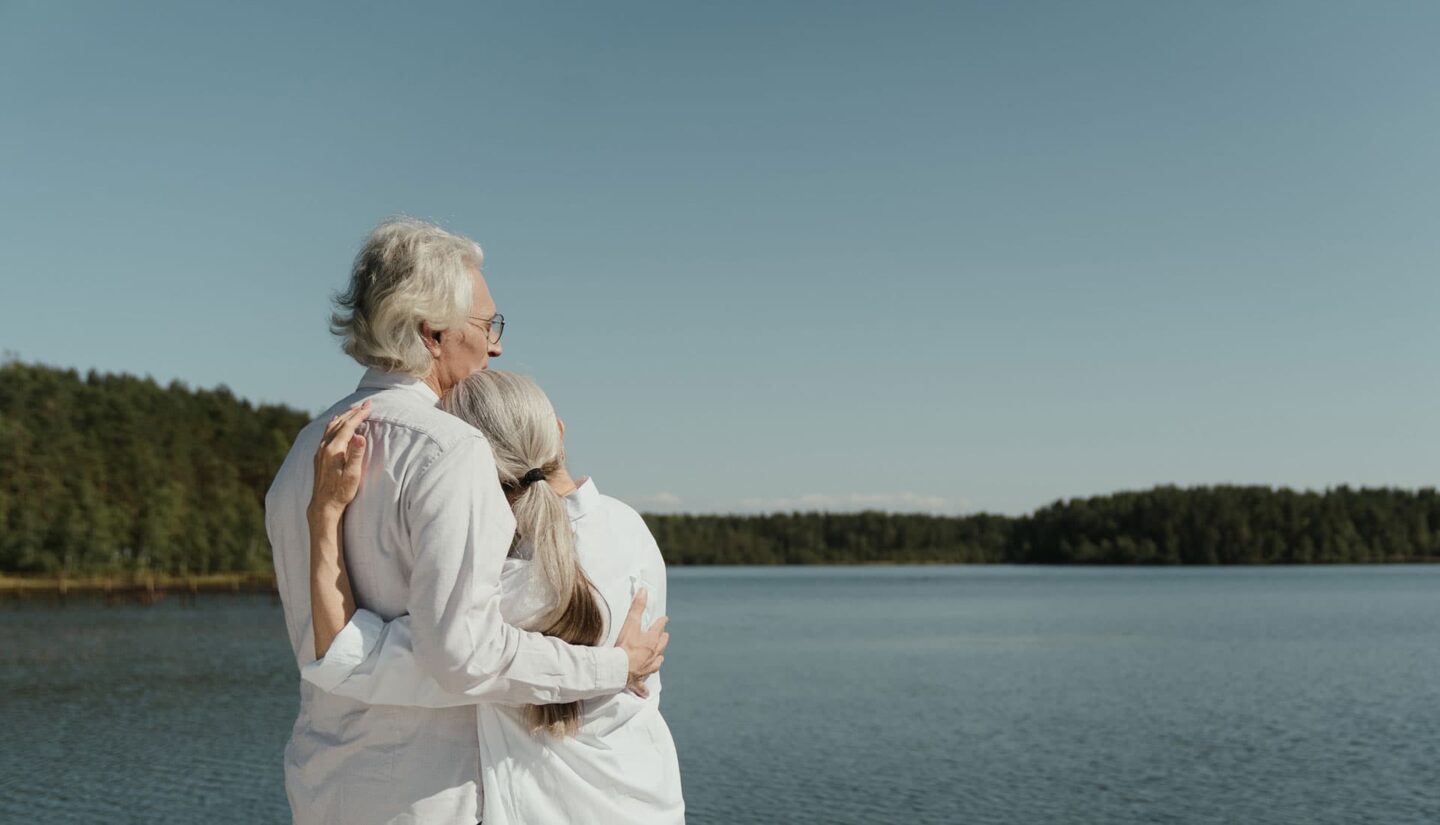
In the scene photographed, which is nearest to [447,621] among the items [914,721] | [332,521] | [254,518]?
[332,521]

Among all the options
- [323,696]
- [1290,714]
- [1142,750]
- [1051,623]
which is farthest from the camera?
[1051,623]

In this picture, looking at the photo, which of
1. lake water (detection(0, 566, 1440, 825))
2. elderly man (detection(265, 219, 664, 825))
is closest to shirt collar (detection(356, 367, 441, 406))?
elderly man (detection(265, 219, 664, 825))

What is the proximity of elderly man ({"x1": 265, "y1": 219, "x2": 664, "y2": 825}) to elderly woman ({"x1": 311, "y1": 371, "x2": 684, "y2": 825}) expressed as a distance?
0.05 m

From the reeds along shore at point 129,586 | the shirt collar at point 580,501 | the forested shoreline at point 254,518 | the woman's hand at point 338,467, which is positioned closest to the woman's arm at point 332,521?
the woman's hand at point 338,467

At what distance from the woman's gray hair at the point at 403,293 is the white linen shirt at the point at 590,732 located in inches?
17.7

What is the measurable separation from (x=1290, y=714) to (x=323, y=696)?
27003 millimetres

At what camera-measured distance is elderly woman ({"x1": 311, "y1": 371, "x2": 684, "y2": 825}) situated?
235 cm

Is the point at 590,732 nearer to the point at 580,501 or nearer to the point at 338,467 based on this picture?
the point at 580,501

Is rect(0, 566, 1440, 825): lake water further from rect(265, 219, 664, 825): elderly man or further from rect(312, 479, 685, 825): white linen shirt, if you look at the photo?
rect(265, 219, 664, 825): elderly man

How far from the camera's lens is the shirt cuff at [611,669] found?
8.11 ft

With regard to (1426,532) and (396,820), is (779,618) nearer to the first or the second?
(396,820)

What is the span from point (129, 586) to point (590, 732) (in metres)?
85.5

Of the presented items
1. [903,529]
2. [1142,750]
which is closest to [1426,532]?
[903,529]

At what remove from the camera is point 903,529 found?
17600 centimetres
